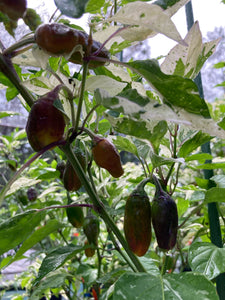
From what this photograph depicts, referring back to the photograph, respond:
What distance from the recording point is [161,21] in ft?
0.87

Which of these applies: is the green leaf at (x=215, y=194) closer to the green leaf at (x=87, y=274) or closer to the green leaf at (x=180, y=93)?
the green leaf at (x=180, y=93)

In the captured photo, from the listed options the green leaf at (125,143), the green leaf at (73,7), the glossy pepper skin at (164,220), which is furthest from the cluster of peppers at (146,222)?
the green leaf at (73,7)

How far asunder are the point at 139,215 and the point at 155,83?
0.49 feet

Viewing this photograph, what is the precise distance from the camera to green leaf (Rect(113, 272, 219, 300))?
0.28 metres

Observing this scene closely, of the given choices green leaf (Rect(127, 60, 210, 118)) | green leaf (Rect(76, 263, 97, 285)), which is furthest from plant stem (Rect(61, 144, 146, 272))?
green leaf (Rect(76, 263, 97, 285))

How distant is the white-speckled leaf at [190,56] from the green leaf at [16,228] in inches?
10.2

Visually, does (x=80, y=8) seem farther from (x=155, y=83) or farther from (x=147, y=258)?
(x=147, y=258)

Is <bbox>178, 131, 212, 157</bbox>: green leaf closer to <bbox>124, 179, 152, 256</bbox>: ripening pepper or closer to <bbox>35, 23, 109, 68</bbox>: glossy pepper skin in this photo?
<bbox>124, 179, 152, 256</bbox>: ripening pepper

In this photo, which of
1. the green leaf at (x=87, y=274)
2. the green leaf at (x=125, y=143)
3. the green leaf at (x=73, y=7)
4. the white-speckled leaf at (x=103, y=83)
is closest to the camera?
the green leaf at (x=73, y=7)

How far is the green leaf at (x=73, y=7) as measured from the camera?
0.24 meters

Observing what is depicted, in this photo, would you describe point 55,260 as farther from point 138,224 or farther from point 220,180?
point 220,180

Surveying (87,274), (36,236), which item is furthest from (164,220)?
(87,274)

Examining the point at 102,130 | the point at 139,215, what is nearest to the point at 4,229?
the point at 139,215

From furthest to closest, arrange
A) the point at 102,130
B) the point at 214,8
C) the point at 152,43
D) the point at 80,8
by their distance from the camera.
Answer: the point at 152,43 → the point at 214,8 → the point at 102,130 → the point at 80,8
